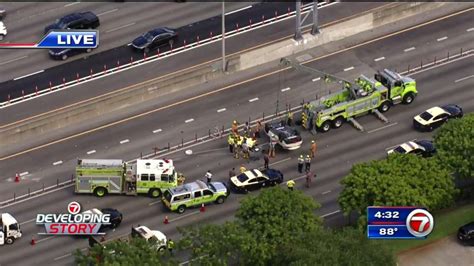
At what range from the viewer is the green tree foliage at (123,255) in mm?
142250

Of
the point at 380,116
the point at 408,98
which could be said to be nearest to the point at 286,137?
the point at 380,116

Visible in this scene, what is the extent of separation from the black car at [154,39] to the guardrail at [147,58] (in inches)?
30.3

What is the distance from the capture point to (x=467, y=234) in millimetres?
156625

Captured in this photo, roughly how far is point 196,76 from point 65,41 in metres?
13.9

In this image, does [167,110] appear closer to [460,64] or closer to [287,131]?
[287,131]

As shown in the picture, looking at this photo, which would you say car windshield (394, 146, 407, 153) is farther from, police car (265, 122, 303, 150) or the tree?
police car (265, 122, 303, 150)

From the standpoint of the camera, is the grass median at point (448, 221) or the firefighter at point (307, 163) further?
the firefighter at point (307, 163)

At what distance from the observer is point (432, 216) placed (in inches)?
6083

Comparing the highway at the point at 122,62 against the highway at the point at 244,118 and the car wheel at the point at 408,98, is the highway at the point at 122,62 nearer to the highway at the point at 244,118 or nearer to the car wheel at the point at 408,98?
the highway at the point at 244,118

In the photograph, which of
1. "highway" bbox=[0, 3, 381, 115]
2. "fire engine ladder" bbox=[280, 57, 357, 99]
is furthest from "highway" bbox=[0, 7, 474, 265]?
"highway" bbox=[0, 3, 381, 115]

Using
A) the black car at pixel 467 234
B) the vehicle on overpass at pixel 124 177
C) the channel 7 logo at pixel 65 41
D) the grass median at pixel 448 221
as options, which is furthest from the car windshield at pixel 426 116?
the channel 7 logo at pixel 65 41

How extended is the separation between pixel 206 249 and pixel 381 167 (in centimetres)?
1875

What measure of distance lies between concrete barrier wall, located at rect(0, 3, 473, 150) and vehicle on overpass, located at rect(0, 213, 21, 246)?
1384cm

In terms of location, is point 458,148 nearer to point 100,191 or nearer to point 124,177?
point 124,177
